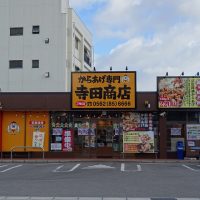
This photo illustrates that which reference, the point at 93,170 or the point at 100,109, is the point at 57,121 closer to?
the point at 100,109

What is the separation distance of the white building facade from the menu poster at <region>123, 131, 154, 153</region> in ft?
74.9

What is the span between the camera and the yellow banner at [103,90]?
29.7 metres

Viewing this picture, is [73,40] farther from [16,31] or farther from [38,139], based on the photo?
[38,139]

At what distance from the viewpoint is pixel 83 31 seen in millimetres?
62844

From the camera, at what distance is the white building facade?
52.3m

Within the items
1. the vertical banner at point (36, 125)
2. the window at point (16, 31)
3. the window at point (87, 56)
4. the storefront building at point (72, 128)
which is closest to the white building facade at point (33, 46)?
the window at point (16, 31)

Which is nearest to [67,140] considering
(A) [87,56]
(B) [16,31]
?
(B) [16,31]

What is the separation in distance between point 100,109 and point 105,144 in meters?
2.10

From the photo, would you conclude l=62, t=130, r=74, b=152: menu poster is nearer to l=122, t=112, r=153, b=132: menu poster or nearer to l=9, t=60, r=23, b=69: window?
l=122, t=112, r=153, b=132: menu poster

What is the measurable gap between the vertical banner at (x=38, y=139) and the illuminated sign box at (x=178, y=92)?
281 inches

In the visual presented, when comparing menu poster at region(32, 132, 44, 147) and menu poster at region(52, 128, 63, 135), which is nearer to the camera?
menu poster at region(32, 132, 44, 147)

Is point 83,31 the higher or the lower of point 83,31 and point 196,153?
the higher

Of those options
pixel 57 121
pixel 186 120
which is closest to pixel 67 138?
pixel 57 121

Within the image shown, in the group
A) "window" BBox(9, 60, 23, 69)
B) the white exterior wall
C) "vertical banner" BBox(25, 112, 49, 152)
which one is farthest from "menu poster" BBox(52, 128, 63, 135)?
"window" BBox(9, 60, 23, 69)
